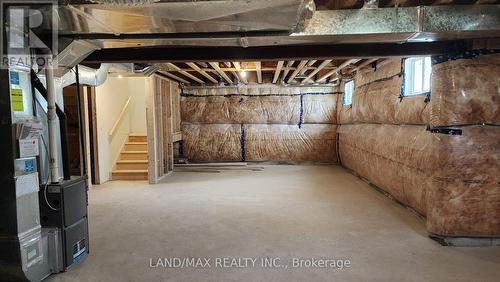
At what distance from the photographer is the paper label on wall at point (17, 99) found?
6.19ft

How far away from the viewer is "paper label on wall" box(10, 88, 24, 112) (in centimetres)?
189

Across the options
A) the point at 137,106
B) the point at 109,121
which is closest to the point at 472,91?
the point at 109,121

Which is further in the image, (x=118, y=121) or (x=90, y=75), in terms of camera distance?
(x=118, y=121)

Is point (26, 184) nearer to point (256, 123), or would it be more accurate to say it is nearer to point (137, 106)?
point (137, 106)

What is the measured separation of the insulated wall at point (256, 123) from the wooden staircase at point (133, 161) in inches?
48.0

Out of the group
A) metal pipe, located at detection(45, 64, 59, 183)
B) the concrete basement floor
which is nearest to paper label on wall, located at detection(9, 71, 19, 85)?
metal pipe, located at detection(45, 64, 59, 183)

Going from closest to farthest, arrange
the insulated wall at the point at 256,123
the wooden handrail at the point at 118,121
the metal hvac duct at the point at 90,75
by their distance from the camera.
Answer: the metal hvac duct at the point at 90,75 < the wooden handrail at the point at 118,121 < the insulated wall at the point at 256,123

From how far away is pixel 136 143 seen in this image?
631 cm

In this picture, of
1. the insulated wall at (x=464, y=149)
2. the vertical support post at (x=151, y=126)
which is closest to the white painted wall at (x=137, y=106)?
the vertical support post at (x=151, y=126)

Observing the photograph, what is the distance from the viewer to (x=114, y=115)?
5.93 metres

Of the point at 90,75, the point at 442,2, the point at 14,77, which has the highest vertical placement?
the point at 442,2

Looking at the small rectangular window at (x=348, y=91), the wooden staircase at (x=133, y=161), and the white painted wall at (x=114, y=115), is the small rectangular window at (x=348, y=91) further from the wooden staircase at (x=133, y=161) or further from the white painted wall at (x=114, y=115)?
the white painted wall at (x=114, y=115)

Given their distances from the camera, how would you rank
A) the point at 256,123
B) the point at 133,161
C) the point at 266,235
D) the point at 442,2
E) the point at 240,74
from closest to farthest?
→ the point at 442,2 → the point at 266,235 → the point at 133,161 → the point at 240,74 → the point at 256,123

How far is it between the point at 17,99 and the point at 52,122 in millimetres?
269
